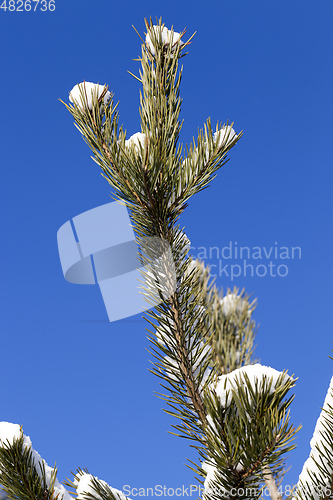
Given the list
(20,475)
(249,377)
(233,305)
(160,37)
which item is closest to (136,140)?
(160,37)

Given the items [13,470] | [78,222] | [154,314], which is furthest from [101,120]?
[13,470]

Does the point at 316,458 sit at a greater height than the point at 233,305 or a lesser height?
lesser

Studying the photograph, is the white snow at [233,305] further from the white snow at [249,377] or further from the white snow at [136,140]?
the white snow at [136,140]

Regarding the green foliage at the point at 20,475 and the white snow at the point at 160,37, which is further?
the white snow at the point at 160,37

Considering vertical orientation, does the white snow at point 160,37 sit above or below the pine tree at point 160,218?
above

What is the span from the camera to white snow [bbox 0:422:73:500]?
1800 mm

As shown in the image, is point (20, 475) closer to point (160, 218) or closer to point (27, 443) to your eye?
point (27, 443)

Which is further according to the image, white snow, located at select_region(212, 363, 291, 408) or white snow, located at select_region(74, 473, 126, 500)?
white snow, located at select_region(74, 473, 126, 500)

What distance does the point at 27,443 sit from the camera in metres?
1.85

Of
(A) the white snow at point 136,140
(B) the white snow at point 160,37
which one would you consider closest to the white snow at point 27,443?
(A) the white snow at point 136,140

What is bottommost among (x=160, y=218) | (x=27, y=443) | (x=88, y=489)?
(x=88, y=489)

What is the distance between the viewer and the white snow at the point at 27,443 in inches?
70.9

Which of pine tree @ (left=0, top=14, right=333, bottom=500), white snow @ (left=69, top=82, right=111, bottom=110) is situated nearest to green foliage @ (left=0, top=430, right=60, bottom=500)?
pine tree @ (left=0, top=14, right=333, bottom=500)

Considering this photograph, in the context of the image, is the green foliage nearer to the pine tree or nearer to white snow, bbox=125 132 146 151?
the pine tree
